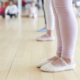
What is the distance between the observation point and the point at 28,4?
7082 mm

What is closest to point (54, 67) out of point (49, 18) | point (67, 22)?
point (67, 22)

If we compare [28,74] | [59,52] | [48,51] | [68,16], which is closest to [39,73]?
[28,74]

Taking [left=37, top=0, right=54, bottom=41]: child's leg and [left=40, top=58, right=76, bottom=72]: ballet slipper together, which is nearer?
[left=40, top=58, right=76, bottom=72]: ballet slipper

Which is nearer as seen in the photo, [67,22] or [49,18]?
[67,22]

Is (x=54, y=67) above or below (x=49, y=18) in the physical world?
below

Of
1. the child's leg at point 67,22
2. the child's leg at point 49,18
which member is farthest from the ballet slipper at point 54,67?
the child's leg at point 49,18

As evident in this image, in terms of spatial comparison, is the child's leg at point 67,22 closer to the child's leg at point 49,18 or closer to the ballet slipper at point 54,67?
the ballet slipper at point 54,67

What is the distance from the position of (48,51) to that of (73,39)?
0.45 metres

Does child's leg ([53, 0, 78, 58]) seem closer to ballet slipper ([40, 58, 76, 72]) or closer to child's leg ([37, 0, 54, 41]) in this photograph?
ballet slipper ([40, 58, 76, 72])

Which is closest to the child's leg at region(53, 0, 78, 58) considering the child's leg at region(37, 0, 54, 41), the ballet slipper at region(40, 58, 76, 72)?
the ballet slipper at region(40, 58, 76, 72)

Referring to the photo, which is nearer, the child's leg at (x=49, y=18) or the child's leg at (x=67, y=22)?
the child's leg at (x=67, y=22)

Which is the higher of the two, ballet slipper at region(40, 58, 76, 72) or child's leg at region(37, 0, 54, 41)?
child's leg at region(37, 0, 54, 41)

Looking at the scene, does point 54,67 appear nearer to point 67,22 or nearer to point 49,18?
point 67,22

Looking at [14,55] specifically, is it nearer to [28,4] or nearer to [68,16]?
[68,16]
